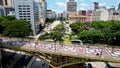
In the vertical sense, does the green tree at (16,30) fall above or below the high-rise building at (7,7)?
below

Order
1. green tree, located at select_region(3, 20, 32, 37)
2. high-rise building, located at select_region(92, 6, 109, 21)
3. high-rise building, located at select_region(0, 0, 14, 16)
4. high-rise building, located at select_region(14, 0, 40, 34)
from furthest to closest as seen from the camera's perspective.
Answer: high-rise building, located at select_region(0, 0, 14, 16) → high-rise building, located at select_region(92, 6, 109, 21) → high-rise building, located at select_region(14, 0, 40, 34) → green tree, located at select_region(3, 20, 32, 37)

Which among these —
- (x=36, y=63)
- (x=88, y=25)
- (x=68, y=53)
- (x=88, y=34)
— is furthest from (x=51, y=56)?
(x=88, y=25)

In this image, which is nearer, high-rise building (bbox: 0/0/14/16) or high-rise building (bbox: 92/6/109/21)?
high-rise building (bbox: 92/6/109/21)

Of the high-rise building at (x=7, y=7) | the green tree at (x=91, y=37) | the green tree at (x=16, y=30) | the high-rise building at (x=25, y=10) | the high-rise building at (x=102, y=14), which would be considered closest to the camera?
the green tree at (x=91, y=37)

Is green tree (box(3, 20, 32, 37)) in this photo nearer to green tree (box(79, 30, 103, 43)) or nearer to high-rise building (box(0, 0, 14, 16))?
green tree (box(79, 30, 103, 43))

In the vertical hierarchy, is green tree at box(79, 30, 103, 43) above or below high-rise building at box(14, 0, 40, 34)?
below

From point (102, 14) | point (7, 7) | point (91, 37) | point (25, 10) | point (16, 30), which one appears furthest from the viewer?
point (7, 7)

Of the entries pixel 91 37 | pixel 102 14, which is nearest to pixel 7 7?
pixel 102 14

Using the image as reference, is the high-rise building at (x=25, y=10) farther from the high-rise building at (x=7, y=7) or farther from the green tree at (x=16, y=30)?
the high-rise building at (x=7, y=7)

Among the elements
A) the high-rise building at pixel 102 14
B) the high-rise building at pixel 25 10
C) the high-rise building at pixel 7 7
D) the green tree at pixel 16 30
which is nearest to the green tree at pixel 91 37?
the green tree at pixel 16 30

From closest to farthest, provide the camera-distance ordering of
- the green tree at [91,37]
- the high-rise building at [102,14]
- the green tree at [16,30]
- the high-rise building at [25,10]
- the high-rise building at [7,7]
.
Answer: the green tree at [91,37]
the green tree at [16,30]
the high-rise building at [25,10]
the high-rise building at [102,14]
the high-rise building at [7,7]

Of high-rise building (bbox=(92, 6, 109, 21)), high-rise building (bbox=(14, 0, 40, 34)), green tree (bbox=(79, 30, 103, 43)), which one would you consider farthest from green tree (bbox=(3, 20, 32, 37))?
high-rise building (bbox=(92, 6, 109, 21))

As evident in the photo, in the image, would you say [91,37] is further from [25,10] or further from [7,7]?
[7,7]
